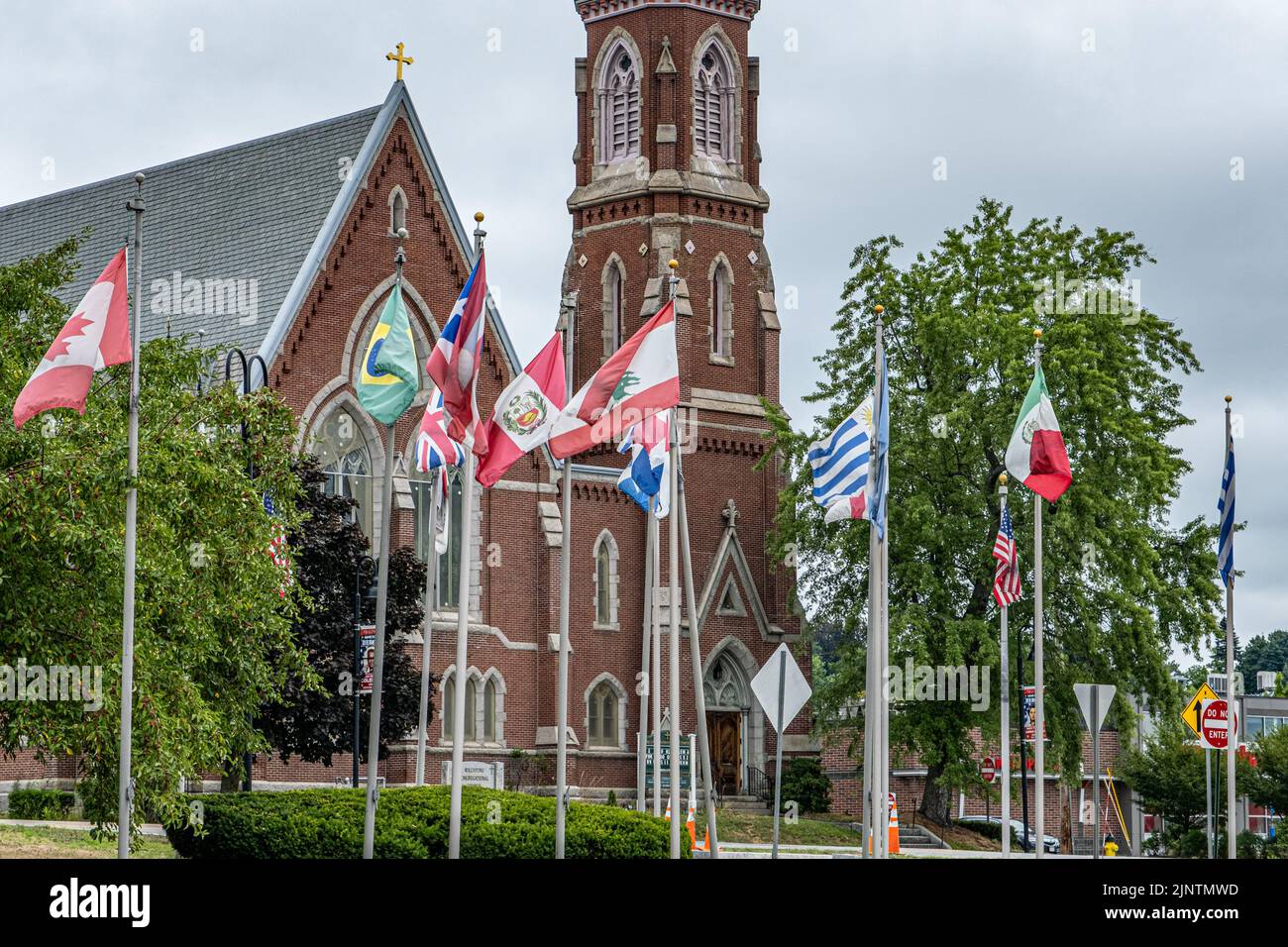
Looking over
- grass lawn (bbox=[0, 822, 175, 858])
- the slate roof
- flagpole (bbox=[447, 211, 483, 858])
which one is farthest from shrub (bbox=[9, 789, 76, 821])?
flagpole (bbox=[447, 211, 483, 858])

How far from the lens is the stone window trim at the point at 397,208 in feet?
173

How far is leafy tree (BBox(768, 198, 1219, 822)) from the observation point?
160 ft

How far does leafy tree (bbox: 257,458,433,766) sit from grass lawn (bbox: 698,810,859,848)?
9981mm

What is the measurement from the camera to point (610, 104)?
6250 centimetres

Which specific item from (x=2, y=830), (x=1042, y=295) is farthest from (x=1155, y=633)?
(x=2, y=830)

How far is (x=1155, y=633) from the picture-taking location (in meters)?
49.5

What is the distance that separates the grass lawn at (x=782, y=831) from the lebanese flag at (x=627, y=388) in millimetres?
23551

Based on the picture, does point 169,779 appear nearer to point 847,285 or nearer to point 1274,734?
point 847,285

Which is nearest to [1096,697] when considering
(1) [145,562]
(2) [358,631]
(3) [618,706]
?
(1) [145,562]

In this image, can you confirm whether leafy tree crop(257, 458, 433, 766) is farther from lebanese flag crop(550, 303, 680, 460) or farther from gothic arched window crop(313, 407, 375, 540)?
lebanese flag crop(550, 303, 680, 460)

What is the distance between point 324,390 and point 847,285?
13.4m

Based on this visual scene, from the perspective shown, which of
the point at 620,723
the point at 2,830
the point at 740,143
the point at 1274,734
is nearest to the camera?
the point at 2,830
